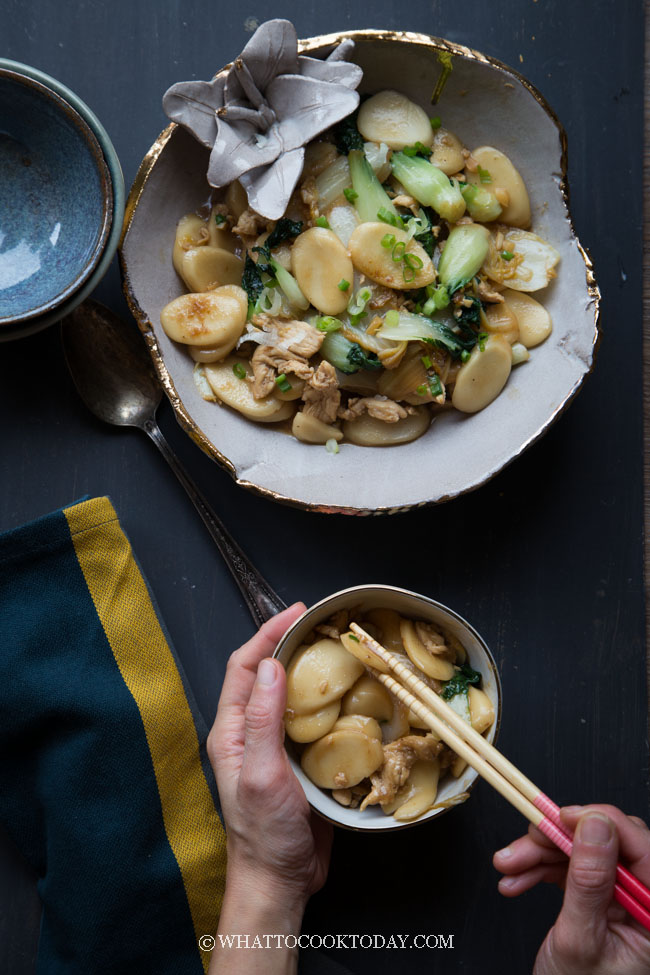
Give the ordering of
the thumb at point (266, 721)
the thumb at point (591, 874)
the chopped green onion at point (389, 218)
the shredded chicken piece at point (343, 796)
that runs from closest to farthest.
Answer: the thumb at point (591, 874)
the thumb at point (266, 721)
the shredded chicken piece at point (343, 796)
the chopped green onion at point (389, 218)

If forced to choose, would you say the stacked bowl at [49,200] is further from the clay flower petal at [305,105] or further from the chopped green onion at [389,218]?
the chopped green onion at [389,218]

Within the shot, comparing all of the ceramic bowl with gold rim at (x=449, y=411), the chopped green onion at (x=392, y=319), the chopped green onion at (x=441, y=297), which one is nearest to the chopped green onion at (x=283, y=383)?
the ceramic bowl with gold rim at (x=449, y=411)

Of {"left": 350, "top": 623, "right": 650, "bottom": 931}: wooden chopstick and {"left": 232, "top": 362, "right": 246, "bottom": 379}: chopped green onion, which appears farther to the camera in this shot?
{"left": 232, "top": 362, "right": 246, "bottom": 379}: chopped green onion

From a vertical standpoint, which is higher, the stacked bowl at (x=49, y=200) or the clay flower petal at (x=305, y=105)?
the clay flower petal at (x=305, y=105)

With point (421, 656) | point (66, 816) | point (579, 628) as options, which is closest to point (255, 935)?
point (66, 816)

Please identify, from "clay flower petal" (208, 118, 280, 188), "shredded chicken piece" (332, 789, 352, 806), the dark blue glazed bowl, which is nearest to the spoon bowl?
the dark blue glazed bowl

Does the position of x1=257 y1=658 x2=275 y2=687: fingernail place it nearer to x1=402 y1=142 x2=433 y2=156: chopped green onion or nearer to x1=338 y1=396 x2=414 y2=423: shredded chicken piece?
x1=338 y1=396 x2=414 y2=423: shredded chicken piece
